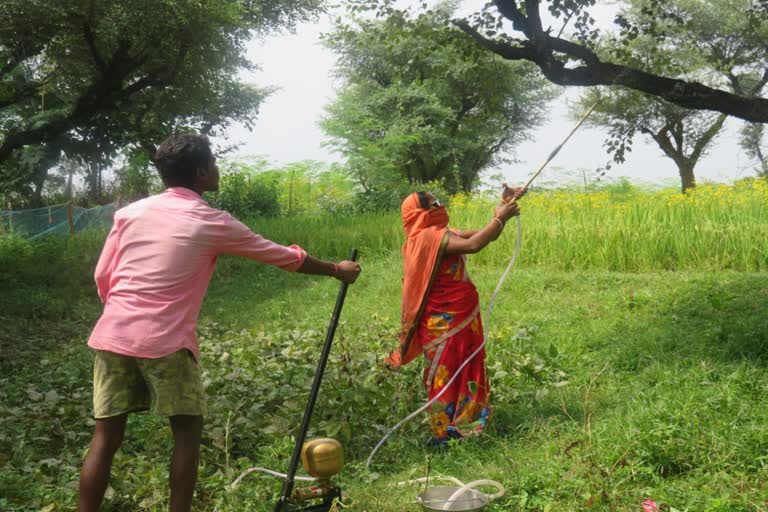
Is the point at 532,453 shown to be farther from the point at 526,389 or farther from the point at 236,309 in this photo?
the point at 236,309

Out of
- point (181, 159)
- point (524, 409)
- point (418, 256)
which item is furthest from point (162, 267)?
point (524, 409)

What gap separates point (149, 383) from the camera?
314 cm

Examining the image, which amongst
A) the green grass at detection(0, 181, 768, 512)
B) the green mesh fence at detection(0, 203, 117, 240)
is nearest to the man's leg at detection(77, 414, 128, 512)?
the green grass at detection(0, 181, 768, 512)

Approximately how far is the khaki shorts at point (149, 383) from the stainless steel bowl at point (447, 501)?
43.9 inches

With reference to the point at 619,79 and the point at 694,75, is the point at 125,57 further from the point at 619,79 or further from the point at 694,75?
the point at 694,75

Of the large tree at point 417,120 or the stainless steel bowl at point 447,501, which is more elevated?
the large tree at point 417,120

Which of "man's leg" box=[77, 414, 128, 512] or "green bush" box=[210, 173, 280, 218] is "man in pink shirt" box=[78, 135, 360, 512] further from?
"green bush" box=[210, 173, 280, 218]

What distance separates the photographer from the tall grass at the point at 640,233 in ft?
31.8

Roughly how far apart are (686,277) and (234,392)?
5.61m

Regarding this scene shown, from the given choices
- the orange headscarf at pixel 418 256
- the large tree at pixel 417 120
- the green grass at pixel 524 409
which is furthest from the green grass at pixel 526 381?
the large tree at pixel 417 120

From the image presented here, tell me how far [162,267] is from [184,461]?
31.2 inches

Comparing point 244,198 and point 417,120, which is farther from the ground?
point 417,120

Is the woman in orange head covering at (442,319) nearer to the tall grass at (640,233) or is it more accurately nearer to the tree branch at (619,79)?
the tree branch at (619,79)

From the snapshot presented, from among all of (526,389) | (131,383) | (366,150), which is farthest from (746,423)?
(366,150)
